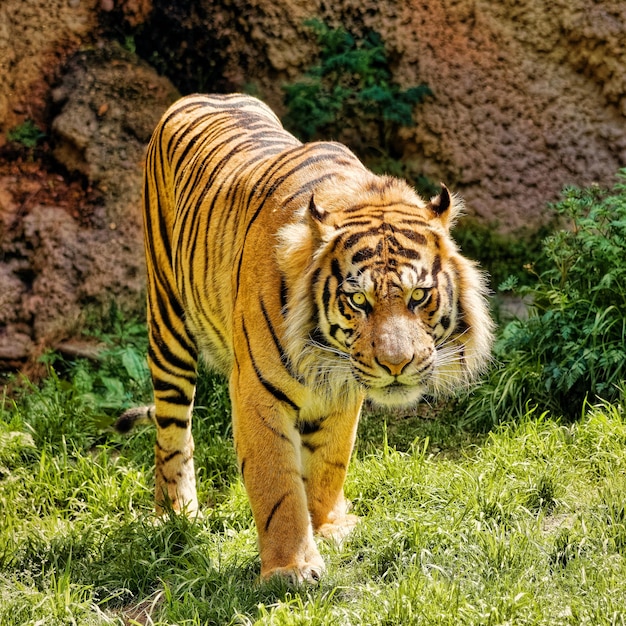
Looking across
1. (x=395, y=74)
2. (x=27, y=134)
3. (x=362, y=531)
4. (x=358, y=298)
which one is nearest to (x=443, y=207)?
(x=358, y=298)

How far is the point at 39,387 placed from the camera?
6531 mm

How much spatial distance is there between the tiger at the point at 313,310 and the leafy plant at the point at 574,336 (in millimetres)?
1337

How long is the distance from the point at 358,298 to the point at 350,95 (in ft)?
12.7

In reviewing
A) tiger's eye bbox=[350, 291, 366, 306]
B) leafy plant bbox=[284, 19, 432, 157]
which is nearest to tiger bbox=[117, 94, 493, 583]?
tiger's eye bbox=[350, 291, 366, 306]

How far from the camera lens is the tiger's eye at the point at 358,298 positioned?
374cm

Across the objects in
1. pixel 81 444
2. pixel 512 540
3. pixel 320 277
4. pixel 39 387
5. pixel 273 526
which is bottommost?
pixel 39 387

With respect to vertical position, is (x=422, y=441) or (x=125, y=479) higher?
(x=422, y=441)

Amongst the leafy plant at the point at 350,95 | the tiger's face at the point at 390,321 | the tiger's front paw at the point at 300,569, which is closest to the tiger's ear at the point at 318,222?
the tiger's face at the point at 390,321

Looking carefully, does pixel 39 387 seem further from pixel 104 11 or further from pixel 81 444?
pixel 104 11

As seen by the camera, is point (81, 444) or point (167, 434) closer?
point (167, 434)

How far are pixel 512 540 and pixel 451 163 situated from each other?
155 inches

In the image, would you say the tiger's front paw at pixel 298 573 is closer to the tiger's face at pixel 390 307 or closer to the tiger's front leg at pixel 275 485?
the tiger's front leg at pixel 275 485

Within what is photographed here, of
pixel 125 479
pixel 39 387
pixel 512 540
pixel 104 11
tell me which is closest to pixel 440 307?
pixel 512 540

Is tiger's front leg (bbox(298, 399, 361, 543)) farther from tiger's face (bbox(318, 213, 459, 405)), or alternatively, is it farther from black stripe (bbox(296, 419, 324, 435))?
tiger's face (bbox(318, 213, 459, 405))
